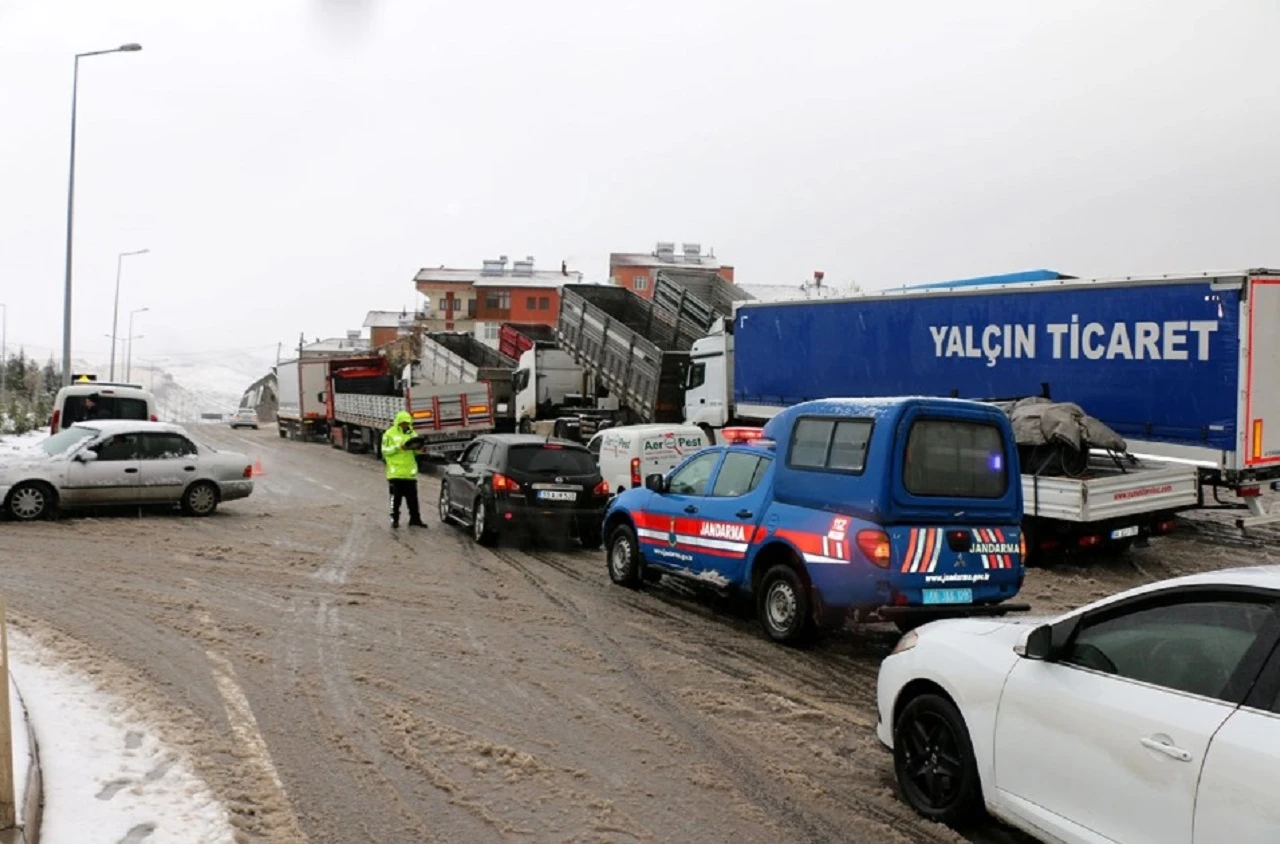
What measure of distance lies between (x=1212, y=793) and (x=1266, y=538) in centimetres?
1294

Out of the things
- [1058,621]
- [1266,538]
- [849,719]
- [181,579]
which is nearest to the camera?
[1058,621]

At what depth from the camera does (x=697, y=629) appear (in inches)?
343

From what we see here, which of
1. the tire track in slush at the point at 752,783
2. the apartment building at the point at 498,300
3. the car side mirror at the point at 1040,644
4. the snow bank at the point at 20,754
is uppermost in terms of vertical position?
the apartment building at the point at 498,300

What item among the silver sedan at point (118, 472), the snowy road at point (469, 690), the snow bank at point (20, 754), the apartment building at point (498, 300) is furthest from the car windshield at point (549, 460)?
the apartment building at point (498, 300)

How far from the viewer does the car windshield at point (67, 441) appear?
13.9 m

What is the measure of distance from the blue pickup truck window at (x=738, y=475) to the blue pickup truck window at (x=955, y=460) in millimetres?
1570

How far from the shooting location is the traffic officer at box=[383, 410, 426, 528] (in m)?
14.1

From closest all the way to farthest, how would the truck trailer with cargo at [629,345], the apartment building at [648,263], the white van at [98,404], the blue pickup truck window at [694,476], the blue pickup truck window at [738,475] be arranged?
1. the blue pickup truck window at [738,475]
2. the blue pickup truck window at [694,476]
3. the white van at [98,404]
4. the truck trailer with cargo at [629,345]
5. the apartment building at [648,263]

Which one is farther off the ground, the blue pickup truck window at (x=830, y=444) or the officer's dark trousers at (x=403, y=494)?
the blue pickup truck window at (x=830, y=444)

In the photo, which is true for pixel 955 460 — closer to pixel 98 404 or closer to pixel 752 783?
pixel 752 783

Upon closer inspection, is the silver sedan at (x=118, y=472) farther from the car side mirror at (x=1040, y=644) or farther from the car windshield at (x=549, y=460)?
the car side mirror at (x=1040, y=644)

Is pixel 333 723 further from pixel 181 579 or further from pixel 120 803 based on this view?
pixel 181 579

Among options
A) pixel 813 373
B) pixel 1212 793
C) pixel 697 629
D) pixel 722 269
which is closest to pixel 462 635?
pixel 697 629

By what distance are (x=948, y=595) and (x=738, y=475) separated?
87.7 inches
